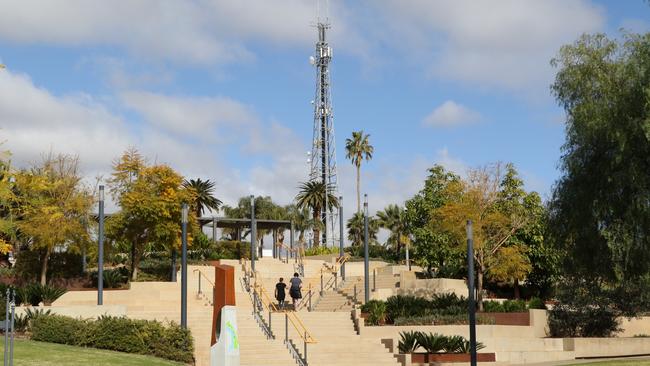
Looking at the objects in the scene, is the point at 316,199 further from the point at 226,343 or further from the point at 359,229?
the point at 226,343

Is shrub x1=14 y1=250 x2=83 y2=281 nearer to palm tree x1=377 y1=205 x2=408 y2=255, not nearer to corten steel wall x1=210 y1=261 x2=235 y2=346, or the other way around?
corten steel wall x1=210 y1=261 x2=235 y2=346

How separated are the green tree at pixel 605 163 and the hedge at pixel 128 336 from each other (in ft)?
36.4

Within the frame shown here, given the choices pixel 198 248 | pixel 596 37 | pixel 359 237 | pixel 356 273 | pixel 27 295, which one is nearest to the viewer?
pixel 596 37

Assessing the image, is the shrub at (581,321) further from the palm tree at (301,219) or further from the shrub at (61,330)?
the palm tree at (301,219)

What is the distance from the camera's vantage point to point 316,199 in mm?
84625

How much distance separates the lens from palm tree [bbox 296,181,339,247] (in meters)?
84.2

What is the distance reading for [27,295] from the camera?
31078 mm

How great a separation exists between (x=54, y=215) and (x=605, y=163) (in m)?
24.1

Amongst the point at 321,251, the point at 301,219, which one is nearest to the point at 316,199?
the point at 301,219

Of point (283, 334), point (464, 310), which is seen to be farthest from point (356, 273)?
point (283, 334)

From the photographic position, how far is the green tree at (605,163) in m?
21.3

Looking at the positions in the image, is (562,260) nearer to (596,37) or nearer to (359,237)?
(596,37)

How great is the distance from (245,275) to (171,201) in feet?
16.5

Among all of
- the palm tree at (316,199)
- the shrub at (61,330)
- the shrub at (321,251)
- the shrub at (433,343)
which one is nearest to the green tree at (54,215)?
the shrub at (61,330)
